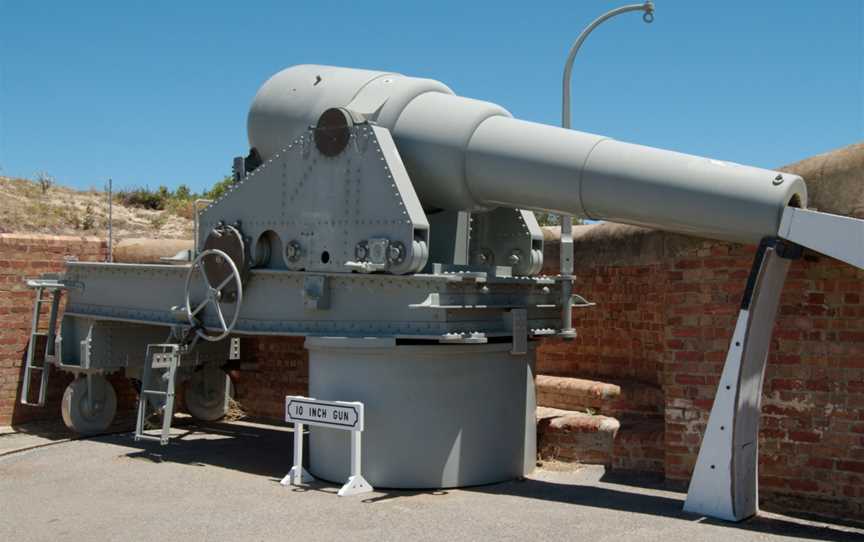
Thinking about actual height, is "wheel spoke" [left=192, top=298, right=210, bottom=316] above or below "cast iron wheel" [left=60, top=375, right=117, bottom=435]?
above

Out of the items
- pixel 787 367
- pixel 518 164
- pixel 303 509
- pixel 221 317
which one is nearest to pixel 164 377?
pixel 221 317

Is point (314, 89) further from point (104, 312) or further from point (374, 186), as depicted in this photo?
point (104, 312)

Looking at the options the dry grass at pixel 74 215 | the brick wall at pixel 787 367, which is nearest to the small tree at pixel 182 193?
the dry grass at pixel 74 215

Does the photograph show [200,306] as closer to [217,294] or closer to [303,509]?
[217,294]

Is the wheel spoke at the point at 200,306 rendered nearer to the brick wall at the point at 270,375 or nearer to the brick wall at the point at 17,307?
the brick wall at the point at 270,375

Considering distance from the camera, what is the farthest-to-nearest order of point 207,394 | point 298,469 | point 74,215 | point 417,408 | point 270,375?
point 74,215, point 270,375, point 207,394, point 298,469, point 417,408

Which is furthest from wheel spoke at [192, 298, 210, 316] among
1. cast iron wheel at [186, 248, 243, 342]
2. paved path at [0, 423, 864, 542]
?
paved path at [0, 423, 864, 542]

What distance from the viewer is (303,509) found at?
7688 millimetres

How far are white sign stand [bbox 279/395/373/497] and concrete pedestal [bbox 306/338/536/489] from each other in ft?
0.54

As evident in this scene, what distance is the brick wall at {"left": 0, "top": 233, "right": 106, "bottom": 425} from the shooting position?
12.3 m

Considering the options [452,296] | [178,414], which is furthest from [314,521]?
[178,414]

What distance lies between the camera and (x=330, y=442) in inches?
340

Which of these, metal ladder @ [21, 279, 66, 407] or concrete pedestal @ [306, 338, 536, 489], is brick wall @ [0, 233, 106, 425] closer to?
metal ladder @ [21, 279, 66, 407]

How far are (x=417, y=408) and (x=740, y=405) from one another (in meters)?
2.58
